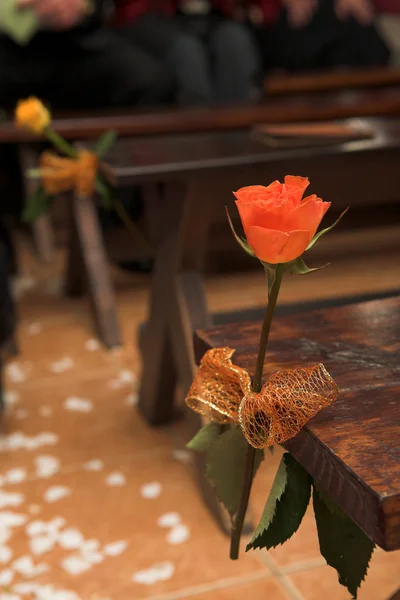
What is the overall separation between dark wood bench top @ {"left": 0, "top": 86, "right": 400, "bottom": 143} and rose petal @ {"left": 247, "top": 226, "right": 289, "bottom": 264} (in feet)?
6.52

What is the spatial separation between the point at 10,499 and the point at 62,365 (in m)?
0.71

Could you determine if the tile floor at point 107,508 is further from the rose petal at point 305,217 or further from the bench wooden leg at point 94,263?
the rose petal at point 305,217

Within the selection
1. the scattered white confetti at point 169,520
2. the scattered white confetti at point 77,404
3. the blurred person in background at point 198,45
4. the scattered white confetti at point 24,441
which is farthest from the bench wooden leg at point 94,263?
the blurred person in background at point 198,45

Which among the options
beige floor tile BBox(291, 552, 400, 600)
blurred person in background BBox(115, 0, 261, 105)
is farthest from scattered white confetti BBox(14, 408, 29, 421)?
blurred person in background BBox(115, 0, 261, 105)

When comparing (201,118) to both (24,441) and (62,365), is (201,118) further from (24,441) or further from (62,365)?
(24,441)

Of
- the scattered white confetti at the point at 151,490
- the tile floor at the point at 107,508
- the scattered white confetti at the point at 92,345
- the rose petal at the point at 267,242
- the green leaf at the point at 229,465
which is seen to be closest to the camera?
the rose petal at the point at 267,242

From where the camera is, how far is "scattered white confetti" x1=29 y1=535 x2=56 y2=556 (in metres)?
1.51

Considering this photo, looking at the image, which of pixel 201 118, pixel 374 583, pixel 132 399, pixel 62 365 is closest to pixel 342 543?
pixel 374 583

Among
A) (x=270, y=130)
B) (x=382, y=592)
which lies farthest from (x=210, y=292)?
(x=382, y=592)

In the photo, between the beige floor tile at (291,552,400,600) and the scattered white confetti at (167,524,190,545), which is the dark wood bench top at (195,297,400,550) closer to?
the beige floor tile at (291,552,400,600)

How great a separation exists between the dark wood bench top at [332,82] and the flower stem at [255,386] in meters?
2.79

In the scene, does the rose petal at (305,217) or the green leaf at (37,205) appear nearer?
the rose petal at (305,217)

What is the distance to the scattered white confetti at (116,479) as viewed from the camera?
68.3 inches

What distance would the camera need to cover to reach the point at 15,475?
1.77 meters
